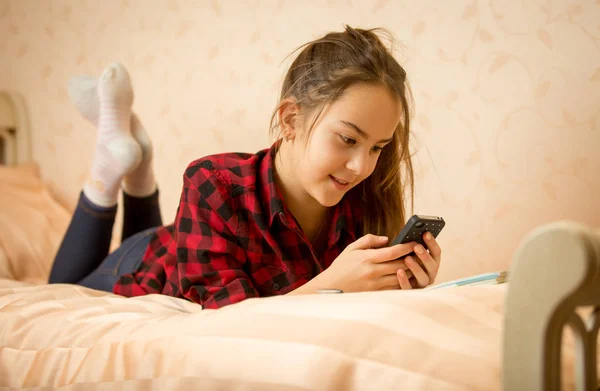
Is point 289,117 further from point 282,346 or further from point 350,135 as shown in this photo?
point 282,346

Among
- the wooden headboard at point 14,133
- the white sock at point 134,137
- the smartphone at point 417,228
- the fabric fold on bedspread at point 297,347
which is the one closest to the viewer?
the fabric fold on bedspread at point 297,347

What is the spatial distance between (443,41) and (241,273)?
0.70 meters

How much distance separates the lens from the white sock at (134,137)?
4.69ft

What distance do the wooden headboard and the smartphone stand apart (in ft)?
5.36

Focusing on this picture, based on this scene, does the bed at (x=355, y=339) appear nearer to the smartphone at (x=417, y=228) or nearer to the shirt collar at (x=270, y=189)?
the smartphone at (x=417, y=228)

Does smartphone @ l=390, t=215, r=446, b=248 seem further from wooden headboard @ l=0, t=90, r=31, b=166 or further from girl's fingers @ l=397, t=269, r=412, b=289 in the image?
wooden headboard @ l=0, t=90, r=31, b=166

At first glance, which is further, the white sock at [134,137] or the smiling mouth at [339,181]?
the white sock at [134,137]

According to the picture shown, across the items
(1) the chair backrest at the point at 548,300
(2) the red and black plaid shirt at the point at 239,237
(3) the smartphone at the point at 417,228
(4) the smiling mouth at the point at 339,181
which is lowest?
(2) the red and black plaid shirt at the point at 239,237

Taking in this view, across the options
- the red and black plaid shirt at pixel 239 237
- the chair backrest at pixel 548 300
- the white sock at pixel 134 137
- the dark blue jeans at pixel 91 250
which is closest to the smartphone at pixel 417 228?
the red and black plaid shirt at pixel 239 237

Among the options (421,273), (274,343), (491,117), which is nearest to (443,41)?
(491,117)

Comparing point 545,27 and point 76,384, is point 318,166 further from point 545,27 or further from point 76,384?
point 545,27

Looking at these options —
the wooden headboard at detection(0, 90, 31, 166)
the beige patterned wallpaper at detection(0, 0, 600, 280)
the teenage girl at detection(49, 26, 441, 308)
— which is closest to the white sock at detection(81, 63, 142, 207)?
the teenage girl at detection(49, 26, 441, 308)

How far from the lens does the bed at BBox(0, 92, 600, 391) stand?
15.0 inches

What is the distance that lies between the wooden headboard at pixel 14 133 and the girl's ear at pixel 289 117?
4.40ft
